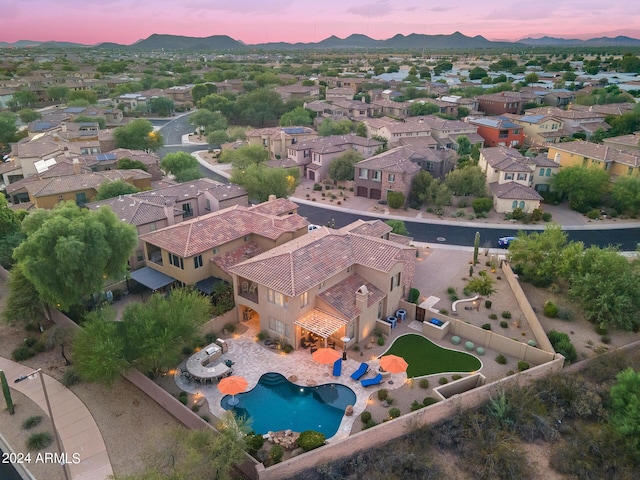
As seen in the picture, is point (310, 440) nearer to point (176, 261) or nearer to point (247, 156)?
point (176, 261)

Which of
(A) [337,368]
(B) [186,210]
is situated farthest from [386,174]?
(A) [337,368]

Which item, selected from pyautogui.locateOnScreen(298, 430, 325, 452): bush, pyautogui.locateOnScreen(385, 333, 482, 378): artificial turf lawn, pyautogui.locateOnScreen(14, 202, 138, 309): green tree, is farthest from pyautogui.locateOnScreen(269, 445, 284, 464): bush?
pyautogui.locateOnScreen(14, 202, 138, 309): green tree

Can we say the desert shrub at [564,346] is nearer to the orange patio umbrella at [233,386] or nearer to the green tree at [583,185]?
the orange patio umbrella at [233,386]

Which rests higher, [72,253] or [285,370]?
[72,253]

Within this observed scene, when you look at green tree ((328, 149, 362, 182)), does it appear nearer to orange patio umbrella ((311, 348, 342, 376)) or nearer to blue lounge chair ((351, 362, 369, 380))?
orange patio umbrella ((311, 348, 342, 376))

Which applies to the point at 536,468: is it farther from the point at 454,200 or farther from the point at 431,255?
the point at 454,200

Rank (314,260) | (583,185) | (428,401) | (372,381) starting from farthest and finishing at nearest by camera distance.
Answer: (583,185)
(314,260)
(372,381)
(428,401)

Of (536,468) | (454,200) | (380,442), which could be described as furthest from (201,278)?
(454,200)
